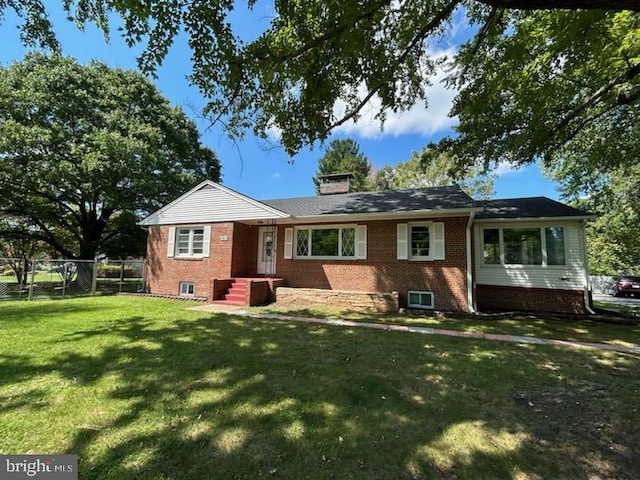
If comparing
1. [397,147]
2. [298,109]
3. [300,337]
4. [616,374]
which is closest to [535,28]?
[298,109]

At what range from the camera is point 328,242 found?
11539mm

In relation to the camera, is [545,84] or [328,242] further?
[328,242]

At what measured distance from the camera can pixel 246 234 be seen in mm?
12547

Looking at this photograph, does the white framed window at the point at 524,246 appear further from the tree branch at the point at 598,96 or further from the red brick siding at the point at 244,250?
the red brick siding at the point at 244,250

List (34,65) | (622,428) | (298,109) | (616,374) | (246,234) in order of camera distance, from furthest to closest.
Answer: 1. (34,65)
2. (246,234)
3. (298,109)
4. (616,374)
5. (622,428)

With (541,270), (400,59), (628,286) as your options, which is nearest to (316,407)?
(400,59)

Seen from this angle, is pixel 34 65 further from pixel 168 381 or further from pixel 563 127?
pixel 563 127

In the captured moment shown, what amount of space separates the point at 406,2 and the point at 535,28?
3783mm

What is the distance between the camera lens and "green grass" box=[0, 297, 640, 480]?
244 centimetres

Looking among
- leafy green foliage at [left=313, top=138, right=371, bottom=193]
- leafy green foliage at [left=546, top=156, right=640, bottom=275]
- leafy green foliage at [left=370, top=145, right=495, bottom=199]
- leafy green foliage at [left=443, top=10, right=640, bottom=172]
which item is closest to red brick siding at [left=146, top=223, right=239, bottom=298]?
leafy green foliage at [left=443, top=10, right=640, bottom=172]

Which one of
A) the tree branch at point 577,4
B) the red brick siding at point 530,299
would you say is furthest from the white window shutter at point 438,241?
the tree branch at point 577,4

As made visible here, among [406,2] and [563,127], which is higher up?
[406,2]

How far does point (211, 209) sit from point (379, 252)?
6971mm

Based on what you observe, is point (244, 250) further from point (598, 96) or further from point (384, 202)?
point (598, 96)
